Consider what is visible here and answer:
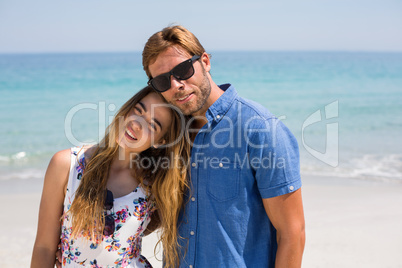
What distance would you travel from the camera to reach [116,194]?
2480mm

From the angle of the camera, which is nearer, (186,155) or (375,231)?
(186,155)

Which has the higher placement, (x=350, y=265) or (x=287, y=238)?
(x=287, y=238)

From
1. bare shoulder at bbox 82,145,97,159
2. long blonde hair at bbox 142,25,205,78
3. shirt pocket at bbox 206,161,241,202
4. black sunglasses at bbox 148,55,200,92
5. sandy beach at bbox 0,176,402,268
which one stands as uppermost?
long blonde hair at bbox 142,25,205,78

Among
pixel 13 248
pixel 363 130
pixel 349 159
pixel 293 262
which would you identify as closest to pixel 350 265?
pixel 293 262

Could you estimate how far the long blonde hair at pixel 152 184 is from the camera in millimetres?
2350

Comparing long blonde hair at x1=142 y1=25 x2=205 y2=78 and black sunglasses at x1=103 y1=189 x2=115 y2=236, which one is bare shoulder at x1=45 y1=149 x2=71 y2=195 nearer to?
black sunglasses at x1=103 y1=189 x2=115 y2=236

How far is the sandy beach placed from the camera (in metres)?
4.76

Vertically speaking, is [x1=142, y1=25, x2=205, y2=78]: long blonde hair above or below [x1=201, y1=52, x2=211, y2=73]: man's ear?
above

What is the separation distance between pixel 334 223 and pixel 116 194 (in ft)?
13.4

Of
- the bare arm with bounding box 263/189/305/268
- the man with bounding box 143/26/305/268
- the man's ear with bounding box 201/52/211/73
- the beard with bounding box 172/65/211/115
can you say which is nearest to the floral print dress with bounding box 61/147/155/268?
the man with bounding box 143/26/305/268

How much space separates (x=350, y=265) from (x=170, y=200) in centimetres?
312

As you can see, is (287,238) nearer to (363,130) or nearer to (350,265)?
(350,265)

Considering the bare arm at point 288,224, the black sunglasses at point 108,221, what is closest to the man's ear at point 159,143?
the black sunglasses at point 108,221

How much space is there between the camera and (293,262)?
7.28ft
